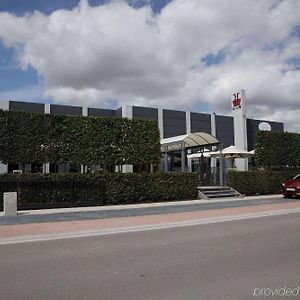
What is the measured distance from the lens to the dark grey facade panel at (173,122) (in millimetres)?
48688

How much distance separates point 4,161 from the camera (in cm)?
1778

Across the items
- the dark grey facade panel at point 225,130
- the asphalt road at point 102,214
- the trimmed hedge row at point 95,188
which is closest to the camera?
the asphalt road at point 102,214

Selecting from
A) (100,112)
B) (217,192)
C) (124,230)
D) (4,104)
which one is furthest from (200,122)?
(124,230)

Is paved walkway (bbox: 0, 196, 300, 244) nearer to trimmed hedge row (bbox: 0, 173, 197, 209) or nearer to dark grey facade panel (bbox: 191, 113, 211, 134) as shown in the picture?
trimmed hedge row (bbox: 0, 173, 197, 209)

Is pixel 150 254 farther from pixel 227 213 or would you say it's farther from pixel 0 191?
pixel 0 191

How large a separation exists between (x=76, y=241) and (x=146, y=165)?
12331mm

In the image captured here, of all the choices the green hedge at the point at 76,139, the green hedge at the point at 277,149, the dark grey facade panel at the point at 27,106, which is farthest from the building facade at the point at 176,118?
the green hedge at the point at 76,139

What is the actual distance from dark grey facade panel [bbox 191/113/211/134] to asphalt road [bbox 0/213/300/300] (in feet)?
132

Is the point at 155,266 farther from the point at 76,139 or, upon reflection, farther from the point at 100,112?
the point at 100,112

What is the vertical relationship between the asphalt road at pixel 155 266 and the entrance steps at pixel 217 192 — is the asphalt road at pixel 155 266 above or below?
below

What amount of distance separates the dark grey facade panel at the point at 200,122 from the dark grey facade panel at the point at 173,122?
1451 millimetres

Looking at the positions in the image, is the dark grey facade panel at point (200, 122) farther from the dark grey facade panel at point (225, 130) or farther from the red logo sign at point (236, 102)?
the red logo sign at point (236, 102)

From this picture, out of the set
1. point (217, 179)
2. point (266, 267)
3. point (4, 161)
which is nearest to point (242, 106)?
point (217, 179)

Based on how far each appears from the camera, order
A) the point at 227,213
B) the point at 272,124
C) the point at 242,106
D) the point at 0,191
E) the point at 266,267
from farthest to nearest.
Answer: the point at 272,124, the point at 242,106, the point at 0,191, the point at 227,213, the point at 266,267
